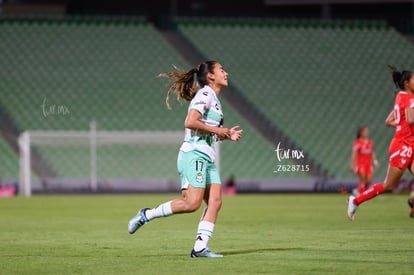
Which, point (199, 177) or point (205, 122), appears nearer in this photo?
point (199, 177)

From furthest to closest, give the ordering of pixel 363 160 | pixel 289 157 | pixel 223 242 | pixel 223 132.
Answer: pixel 363 160 < pixel 289 157 < pixel 223 242 < pixel 223 132

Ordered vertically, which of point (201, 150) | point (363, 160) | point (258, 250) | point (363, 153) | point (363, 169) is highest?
point (363, 153)

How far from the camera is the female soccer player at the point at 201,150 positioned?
28.5 feet

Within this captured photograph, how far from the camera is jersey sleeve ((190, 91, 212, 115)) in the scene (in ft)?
28.6

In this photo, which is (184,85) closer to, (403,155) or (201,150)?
(201,150)

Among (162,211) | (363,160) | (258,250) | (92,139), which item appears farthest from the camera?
(92,139)

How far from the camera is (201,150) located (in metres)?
8.88

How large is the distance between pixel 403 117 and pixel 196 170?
4.43 m

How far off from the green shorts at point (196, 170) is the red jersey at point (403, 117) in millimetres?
4056

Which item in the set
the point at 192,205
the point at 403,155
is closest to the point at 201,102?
the point at 192,205

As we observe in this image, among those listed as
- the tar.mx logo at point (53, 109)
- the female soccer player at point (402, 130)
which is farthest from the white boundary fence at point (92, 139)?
the female soccer player at point (402, 130)

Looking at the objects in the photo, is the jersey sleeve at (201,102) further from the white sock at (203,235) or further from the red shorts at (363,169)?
the red shorts at (363,169)

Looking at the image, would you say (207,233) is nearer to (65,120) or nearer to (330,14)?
(65,120)

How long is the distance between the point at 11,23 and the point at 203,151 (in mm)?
23484
